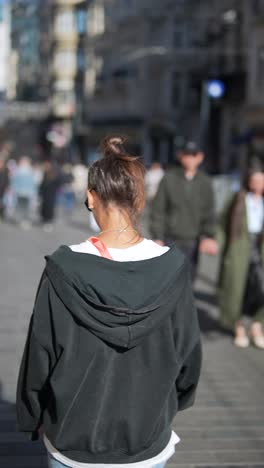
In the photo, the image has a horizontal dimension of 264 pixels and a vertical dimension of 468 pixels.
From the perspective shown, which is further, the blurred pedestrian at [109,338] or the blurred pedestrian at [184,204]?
the blurred pedestrian at [184,204]

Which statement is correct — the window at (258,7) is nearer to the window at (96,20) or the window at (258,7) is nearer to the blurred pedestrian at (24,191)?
the blurred pedestrian at (24,191)

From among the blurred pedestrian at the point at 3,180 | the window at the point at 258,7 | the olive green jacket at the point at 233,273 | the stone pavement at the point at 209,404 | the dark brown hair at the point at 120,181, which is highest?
the window at the point at 258,7

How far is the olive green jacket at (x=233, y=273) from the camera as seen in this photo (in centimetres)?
727

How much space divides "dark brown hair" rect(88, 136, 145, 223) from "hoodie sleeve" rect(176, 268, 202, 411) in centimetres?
29

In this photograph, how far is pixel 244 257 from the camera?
7.29 metres

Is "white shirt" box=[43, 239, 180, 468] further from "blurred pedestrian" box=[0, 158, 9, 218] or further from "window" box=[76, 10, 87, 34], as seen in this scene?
"window" box=[76, 10, 87, 34]

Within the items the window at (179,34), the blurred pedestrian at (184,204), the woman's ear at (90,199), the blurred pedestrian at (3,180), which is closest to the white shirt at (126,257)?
the woman's ear at (90,199)

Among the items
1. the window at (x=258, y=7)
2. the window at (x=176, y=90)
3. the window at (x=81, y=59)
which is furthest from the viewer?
the window at (x=81, y=59)

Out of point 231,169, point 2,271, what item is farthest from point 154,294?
point 231,169

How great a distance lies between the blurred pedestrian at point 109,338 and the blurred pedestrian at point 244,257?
461 cm

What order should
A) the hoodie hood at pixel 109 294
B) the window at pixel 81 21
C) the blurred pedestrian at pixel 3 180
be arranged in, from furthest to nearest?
the window at pixel 81 21
the blurred pedestrian at pixel 3 180
the hoodie hood at pixel 109 294

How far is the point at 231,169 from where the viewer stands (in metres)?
39.4

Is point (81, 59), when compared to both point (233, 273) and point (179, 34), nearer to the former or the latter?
point (179, 34)

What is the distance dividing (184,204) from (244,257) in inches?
27.0
